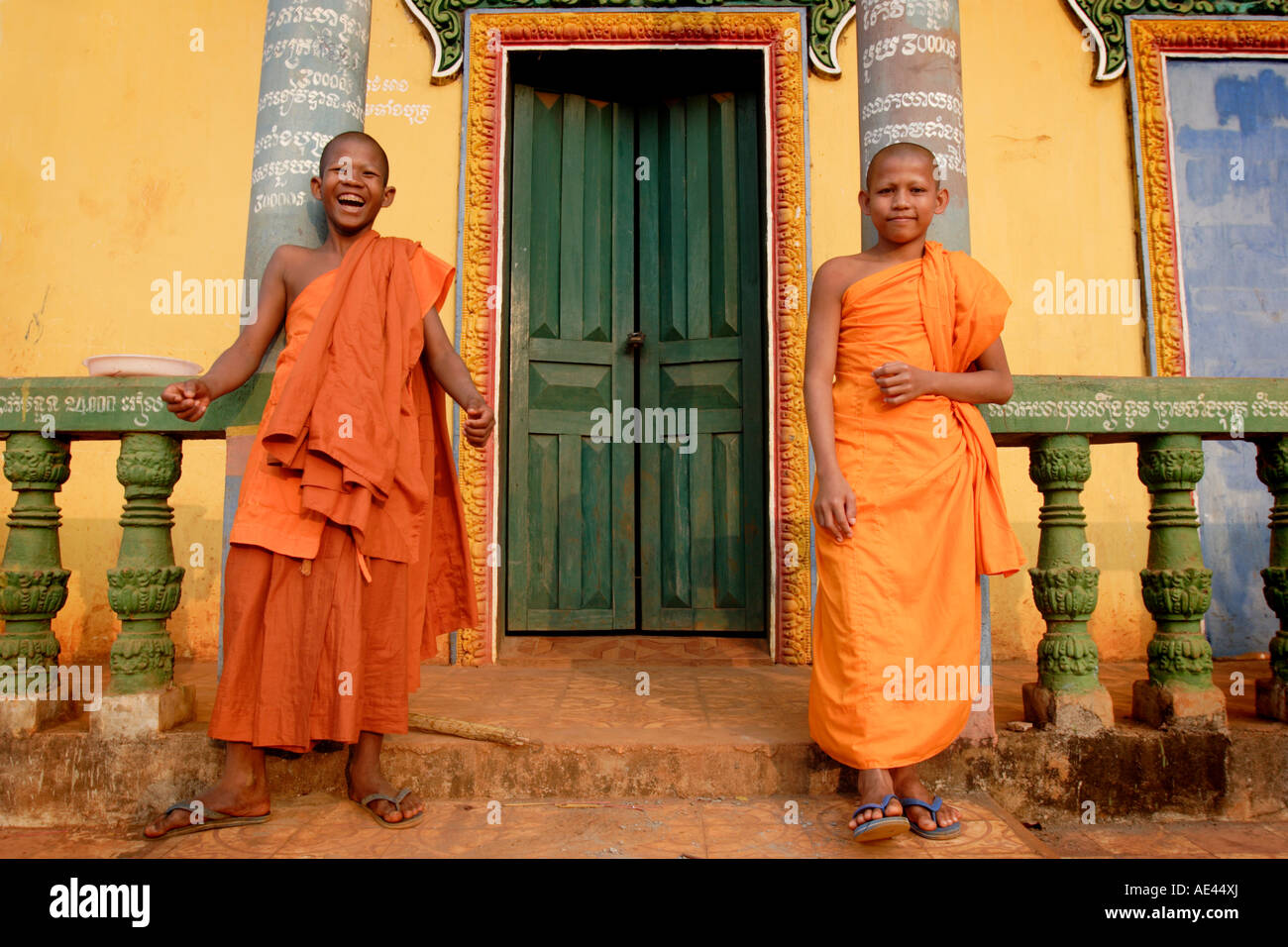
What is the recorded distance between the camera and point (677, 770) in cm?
269

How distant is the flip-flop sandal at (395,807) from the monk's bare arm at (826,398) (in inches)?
55.0

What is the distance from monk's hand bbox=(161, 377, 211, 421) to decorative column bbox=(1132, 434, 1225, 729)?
117 inches

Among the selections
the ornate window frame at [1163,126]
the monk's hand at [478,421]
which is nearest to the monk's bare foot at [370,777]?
the monk's hand at [478,421]

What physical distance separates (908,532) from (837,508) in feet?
0.69

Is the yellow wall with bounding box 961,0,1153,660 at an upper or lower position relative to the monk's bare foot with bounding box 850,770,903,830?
upper

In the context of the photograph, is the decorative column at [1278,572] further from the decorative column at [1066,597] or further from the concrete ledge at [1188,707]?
the decorative column at [1066,597]

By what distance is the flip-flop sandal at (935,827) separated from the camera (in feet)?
7.54

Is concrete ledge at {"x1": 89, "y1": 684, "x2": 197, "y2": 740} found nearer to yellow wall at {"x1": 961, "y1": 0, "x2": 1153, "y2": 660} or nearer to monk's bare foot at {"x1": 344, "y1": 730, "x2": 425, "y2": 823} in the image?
monk's bare foot at {"x1": 344, "y1": 730, "x2": 425, "y2": 823}

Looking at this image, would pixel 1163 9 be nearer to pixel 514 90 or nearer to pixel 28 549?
pixel 514 90

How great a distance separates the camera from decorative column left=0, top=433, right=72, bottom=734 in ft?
9.15

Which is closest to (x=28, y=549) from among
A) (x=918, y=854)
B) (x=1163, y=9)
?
(x=918, y=854)

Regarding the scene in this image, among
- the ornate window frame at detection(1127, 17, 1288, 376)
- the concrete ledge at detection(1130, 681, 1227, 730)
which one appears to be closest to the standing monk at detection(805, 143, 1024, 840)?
the concrete ledge at detection(1130, 681, 1227, 730)

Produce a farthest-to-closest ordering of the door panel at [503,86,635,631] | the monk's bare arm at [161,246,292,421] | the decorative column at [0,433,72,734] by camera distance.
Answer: the door panel at [503,86,635,631] → the decorative column at [0,433,72,734] → the monk's bare arm at [161,246,292,421]
